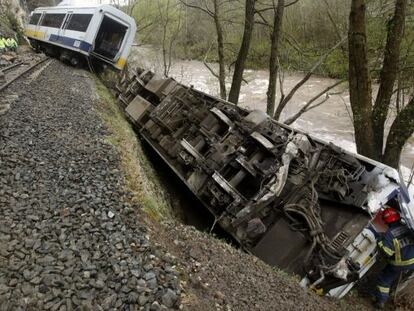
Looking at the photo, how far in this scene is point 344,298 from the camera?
5.50 meters

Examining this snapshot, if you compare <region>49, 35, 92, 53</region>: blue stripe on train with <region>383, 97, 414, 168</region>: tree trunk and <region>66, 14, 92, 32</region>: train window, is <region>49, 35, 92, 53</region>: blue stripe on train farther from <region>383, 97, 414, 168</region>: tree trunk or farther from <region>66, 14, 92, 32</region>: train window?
<region>383, 97, 414, 168</region>: tree trunk

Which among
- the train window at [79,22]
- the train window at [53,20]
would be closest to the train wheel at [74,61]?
the train window at [79,22]

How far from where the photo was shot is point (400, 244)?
530 centimetres

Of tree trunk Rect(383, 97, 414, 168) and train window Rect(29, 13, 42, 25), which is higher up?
tree trunk Rect(383, 97, 414, 168)

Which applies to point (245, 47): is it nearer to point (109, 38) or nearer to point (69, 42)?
point (109, 38)

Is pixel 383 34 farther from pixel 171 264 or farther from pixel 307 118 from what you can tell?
pixel 171 264

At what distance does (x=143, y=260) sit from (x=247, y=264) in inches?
56.7

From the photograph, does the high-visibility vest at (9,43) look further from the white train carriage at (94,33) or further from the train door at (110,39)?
the train door at (110,39)

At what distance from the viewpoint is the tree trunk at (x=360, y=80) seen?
228 inches

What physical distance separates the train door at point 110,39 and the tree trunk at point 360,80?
927 cm

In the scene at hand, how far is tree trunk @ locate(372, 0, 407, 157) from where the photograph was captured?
593 cm

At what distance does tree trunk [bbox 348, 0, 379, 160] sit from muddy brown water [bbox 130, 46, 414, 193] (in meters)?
4.97

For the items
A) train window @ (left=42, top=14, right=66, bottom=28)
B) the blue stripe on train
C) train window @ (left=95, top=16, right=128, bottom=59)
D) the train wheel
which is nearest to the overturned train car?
the blue stripe on train

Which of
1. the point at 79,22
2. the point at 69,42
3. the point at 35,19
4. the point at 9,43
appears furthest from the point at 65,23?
the point at 35,19
